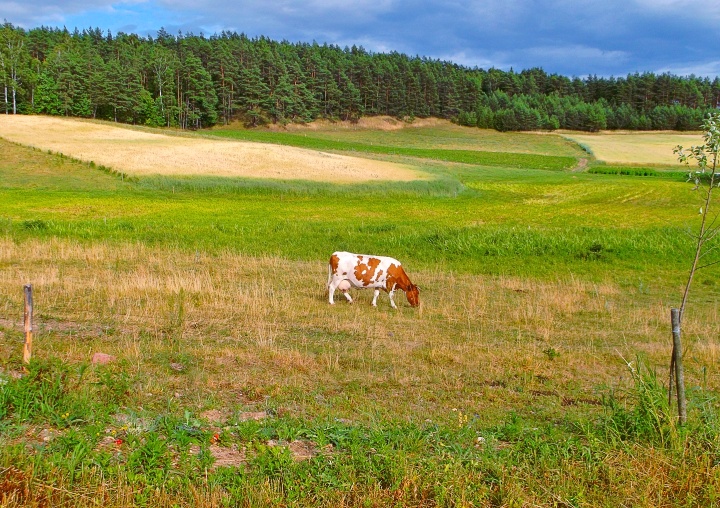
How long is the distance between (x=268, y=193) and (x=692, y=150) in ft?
142

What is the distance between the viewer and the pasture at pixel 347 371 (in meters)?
6.29

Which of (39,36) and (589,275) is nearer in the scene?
(589,275)

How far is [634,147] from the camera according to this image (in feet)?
344

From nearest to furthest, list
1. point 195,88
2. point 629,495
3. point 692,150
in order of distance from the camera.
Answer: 1. point 629,495
2. point 692,150
3. point 195,88

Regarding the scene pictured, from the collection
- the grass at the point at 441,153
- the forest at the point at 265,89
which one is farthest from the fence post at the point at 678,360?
the forest at the point at 265,89

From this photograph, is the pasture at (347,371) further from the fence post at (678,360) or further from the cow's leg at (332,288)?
the cow's leg at (332,288)

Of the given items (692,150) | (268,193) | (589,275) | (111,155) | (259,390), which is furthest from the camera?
(111,155)

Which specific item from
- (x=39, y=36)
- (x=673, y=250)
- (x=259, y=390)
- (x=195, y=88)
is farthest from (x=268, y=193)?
(x=39, y=36)

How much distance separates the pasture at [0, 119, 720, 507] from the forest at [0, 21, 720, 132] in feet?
323

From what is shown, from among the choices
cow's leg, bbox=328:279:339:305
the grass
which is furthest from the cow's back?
the grass

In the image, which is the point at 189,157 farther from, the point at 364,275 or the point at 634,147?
the point at 634,147

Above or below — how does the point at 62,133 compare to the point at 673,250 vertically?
above

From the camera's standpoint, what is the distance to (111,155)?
196 feet

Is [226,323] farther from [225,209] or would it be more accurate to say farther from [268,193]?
[268,193]
